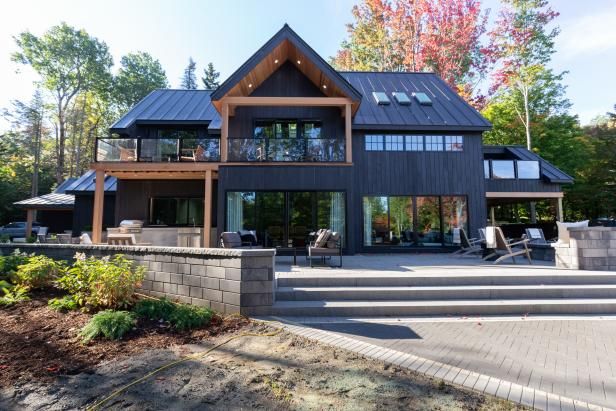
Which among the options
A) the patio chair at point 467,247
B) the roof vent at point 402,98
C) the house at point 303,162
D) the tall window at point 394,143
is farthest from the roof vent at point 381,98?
the patio chair at point 467,247

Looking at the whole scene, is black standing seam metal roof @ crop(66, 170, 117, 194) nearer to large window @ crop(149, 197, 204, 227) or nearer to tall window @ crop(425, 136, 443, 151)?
large window @ crop(149, 197, 204, 227)

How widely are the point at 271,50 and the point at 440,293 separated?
9426 millimetres

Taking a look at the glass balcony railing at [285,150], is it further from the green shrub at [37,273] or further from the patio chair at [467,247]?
the green shrub at [37,273]

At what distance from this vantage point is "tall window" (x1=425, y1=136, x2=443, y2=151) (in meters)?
12.6

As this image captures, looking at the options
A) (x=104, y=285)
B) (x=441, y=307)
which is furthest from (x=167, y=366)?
(x=441, y=307)

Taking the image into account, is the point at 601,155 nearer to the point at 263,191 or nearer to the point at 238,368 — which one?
the point at 263,191

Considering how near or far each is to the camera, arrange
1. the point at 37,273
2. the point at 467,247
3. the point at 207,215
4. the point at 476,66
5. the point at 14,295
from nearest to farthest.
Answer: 1. the point at 14,295
2. the point at 37,273
3. the point at 207,215
4. the point at 467,247
5. the point at 476,66

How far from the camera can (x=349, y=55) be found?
26.9 metres

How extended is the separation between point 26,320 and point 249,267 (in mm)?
3033

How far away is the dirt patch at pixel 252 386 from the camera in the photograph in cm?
234

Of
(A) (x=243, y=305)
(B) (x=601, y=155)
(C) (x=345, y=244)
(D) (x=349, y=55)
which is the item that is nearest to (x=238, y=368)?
(A) (x=243, y=305)

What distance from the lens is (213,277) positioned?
4727mm

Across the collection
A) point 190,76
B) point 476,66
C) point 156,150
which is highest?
point 190,76

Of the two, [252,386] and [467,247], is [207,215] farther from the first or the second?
[467,247]
